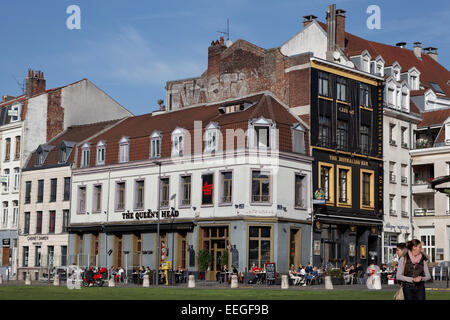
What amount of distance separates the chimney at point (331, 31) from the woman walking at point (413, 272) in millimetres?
45234

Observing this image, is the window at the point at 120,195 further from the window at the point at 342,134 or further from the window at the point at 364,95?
the window at the point at 364,95

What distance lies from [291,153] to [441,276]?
1374cm

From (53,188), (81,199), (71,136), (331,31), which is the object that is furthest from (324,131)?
(71,136)

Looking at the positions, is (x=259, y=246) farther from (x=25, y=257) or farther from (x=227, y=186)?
(x=25, y=257)

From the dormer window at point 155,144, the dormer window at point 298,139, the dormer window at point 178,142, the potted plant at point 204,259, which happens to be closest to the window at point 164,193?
the dormer window at point 155,144

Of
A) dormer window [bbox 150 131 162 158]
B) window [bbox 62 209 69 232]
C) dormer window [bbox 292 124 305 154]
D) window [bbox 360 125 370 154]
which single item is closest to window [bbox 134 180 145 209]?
dormer window [bbox 150 131 162 158]

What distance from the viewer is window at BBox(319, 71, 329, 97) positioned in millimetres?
55781

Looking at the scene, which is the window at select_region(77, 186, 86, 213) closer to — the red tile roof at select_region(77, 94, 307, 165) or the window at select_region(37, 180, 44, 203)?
the red tile roof at select_region(77, 94, 307, 165)

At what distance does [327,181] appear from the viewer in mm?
55625

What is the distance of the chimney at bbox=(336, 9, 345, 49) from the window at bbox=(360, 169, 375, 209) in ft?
34.6

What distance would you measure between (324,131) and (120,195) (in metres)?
15.8

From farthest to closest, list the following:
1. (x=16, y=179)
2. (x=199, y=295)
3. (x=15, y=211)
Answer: (x=16, y=179) < (x=15, y=211) < (x=199, y=295)
